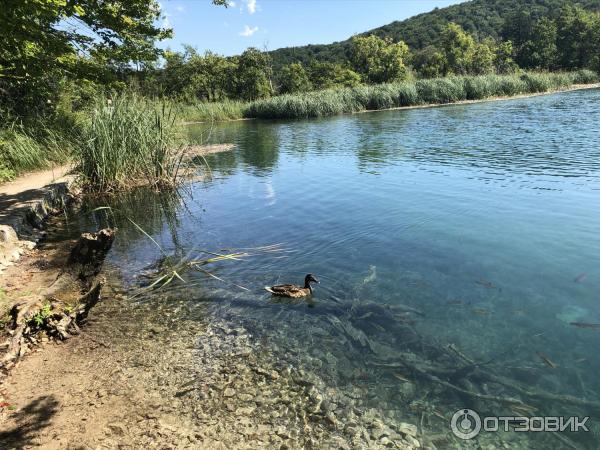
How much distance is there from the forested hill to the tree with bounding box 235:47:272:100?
161 ft

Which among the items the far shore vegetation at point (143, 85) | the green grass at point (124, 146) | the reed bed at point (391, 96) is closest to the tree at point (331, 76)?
the far shore vegetation at point (143, 85)

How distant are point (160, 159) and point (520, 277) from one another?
35.1 ft

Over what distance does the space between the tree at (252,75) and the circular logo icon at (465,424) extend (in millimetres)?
59589

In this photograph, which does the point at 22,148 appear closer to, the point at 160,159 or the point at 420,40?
the point at 160,159

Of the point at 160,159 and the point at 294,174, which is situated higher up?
the point at 160,159

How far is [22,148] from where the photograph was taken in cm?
1295

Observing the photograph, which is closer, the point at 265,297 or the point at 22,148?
the point at 265,297

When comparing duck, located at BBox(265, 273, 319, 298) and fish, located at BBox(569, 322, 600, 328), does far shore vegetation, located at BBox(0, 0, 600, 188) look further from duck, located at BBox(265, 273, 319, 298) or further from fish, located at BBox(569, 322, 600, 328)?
fish, located at BBox(569, 322, 600, 328)

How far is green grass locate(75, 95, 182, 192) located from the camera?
11.7 m

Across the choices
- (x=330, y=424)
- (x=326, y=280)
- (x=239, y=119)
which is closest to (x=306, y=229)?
(x=326, y=280)

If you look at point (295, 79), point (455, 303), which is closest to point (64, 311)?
point (455, 303)

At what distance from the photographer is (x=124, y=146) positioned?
11.9 m

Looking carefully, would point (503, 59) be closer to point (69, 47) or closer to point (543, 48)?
point (543, 48)

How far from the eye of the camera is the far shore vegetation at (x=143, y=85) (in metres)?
11.7
